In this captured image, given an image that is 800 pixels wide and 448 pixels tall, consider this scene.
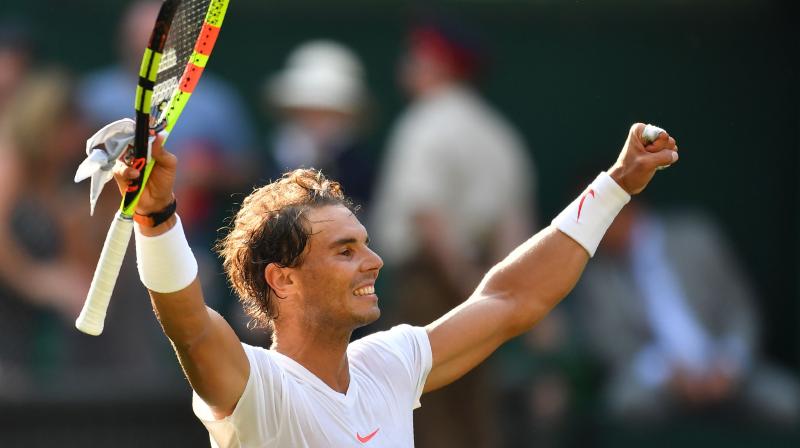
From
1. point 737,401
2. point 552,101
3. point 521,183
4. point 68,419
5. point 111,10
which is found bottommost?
point 737,401

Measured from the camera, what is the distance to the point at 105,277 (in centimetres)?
374

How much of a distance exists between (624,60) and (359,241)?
6.54 m

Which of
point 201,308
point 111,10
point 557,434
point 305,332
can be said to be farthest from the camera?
point 111,10

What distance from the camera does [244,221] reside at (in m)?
4.21

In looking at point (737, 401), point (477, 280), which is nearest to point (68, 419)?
point (477, 280)

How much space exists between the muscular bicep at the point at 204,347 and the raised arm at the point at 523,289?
0.84 metres

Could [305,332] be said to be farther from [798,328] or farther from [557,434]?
[798,328]

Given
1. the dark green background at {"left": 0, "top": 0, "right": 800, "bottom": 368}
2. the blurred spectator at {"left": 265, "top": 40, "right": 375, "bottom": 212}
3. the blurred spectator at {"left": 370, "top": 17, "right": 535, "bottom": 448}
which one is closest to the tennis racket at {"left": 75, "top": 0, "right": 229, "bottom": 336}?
the blurred spectator at {"left": 265, "top": 40, "right": 375, "bottom": 212}

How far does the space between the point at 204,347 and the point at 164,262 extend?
229mm

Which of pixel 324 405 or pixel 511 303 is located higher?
pixel 511 303

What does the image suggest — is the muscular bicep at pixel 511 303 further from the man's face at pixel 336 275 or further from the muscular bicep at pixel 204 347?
the muscular bicep at pixel 204 347

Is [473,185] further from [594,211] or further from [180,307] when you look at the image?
[180,307]

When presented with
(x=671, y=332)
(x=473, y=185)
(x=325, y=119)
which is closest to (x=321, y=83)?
(x=325, y=119)

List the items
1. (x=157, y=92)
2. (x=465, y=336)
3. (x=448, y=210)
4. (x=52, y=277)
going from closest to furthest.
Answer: (x=157, y=92), (x=465, y=336), (x=448, y=210), (x=52, y=277)
